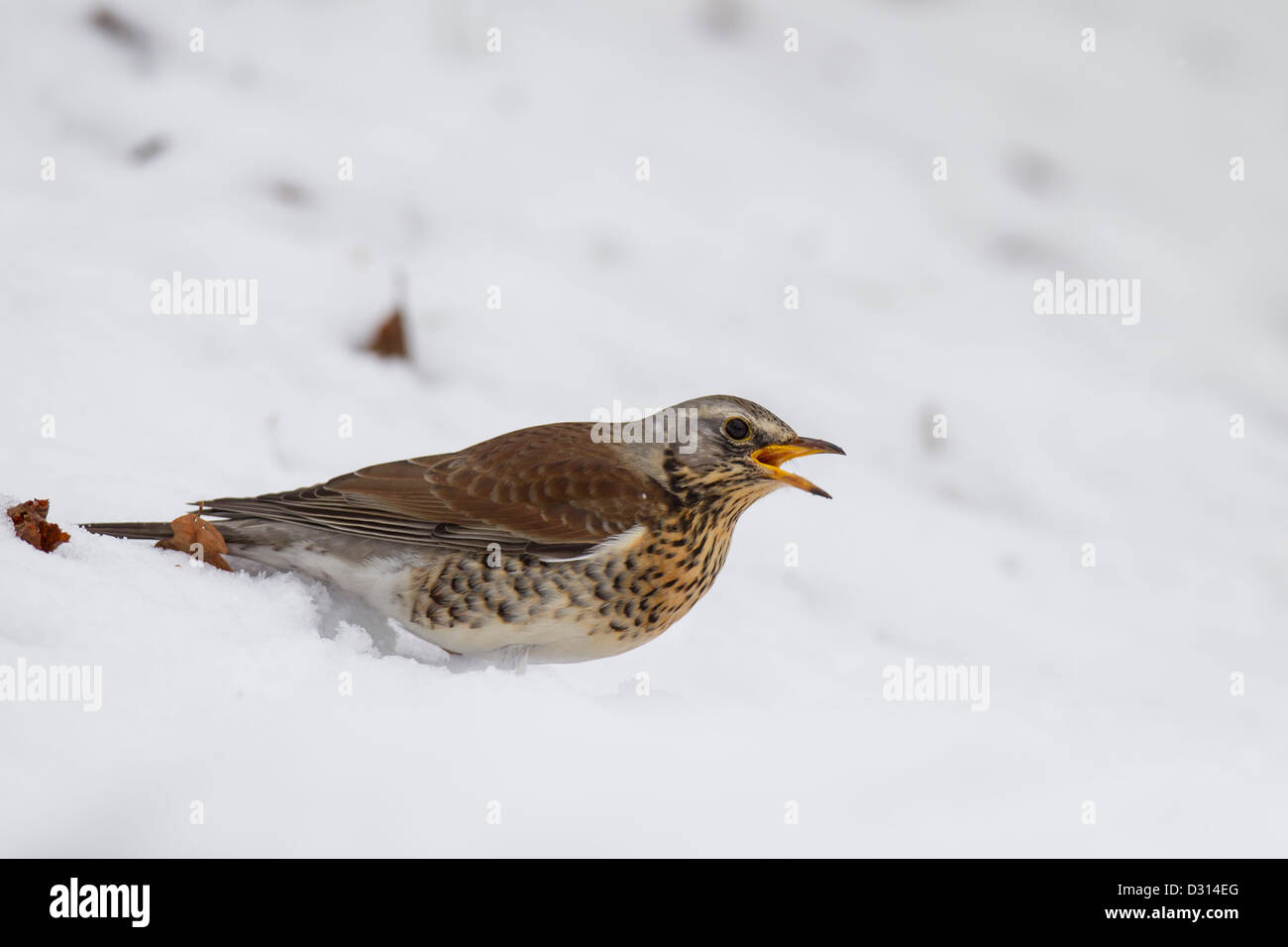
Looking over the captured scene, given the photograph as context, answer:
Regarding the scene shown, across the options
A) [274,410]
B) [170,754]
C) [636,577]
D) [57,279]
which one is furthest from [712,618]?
[57,279]

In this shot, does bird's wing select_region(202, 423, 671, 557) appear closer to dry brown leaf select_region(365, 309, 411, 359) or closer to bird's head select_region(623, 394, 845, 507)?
bird's head select_region(623, 394, 845, 507)

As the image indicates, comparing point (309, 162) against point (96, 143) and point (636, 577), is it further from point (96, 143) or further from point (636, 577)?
point (636, 577)

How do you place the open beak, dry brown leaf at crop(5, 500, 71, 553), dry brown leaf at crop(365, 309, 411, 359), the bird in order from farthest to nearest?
dry brown leaf at crop(365, 309, 411, 359)
the open beak
the bird
dry brown leaf at crop(5, 500, 71, 553)

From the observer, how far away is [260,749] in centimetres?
306

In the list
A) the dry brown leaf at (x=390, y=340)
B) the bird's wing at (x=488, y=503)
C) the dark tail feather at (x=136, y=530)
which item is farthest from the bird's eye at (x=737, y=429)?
the dry brown leaf at (x=390, y=340)

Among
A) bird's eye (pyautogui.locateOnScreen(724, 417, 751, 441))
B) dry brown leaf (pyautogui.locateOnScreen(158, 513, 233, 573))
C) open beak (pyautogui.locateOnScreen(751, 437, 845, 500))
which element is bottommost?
dry brown leaf (pyautogui.locateOnScreen(158, 513, 233, 573))

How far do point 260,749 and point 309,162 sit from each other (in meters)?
5.29

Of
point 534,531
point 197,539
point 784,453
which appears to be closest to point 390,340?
point 197,539

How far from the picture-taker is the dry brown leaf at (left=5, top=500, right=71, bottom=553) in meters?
3.75

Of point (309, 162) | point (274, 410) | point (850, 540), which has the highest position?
point (309, 162)

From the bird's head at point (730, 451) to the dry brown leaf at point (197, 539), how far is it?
4.81ft

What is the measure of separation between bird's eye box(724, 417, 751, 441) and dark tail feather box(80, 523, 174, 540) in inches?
Answer: 71.9

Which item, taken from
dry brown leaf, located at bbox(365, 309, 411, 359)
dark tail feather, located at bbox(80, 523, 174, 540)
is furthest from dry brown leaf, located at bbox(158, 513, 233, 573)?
dry brown leaf, located at bbox(365, 309, 411, 359)

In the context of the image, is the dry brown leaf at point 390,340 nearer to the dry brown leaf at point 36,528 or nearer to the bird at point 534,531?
the bird at point 534,531
